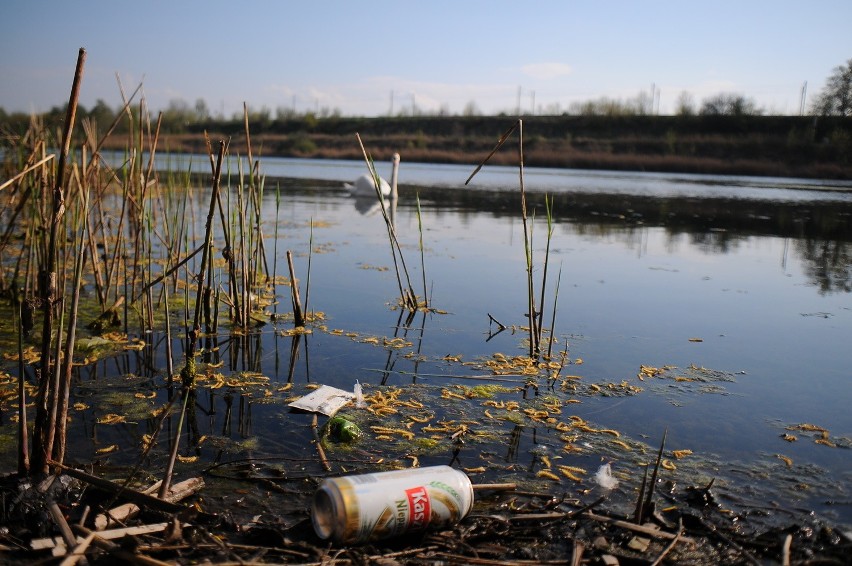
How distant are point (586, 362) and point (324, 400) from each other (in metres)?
2.15

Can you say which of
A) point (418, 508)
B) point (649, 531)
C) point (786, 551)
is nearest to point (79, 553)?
point (418, 508)

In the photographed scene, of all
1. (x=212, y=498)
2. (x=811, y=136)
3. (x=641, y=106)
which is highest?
(x=641, y=106)

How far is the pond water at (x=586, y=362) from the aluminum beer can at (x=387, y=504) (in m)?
0.63

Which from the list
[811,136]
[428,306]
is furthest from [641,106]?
[428,306]

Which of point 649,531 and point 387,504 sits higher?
point 387,504

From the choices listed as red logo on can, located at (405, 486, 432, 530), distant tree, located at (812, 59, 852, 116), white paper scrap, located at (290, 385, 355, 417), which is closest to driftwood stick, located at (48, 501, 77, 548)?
red logo on can, located at (405, 486, 432, 530)

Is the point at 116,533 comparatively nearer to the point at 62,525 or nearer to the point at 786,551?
the point at 62,525

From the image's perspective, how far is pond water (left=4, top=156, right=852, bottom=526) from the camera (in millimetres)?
3463

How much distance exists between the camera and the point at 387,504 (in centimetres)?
256

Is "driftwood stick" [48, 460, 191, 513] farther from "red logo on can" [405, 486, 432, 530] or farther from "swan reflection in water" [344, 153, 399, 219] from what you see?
"swan reflection in water" [344, 153, 399, 219]

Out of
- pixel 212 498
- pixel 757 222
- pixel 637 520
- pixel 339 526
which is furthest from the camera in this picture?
pixel 757 222

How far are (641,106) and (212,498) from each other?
6659 centimetres

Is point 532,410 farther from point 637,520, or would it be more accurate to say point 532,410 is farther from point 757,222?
point 757,222

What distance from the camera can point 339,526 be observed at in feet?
8.16
